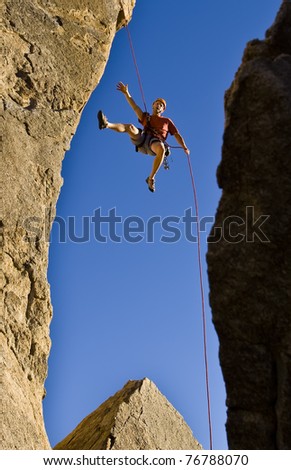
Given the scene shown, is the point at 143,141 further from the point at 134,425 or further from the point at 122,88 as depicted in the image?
the point at 134,425

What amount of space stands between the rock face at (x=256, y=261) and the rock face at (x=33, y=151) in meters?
3.75

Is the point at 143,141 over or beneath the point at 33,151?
over

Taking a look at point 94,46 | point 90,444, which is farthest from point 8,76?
point 90,444

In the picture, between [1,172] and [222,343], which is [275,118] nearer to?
[222,343]

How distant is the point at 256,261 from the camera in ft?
16.2

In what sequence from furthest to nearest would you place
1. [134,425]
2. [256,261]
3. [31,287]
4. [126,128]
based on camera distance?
[126,128]
[134,425]
[31,287]
[256,261]

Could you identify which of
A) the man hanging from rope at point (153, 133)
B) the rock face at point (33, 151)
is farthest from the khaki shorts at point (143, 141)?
the rock face at point (33, 151)

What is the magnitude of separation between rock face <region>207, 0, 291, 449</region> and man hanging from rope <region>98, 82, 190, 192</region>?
20.7 ft

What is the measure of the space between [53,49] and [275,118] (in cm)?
643

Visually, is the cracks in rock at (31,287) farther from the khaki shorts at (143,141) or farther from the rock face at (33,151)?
the khaki shorts at (143,141)

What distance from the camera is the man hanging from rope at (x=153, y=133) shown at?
453 inches

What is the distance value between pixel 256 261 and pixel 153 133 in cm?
702

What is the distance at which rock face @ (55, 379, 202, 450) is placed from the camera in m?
10.2

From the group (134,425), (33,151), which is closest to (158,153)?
(33,151)
